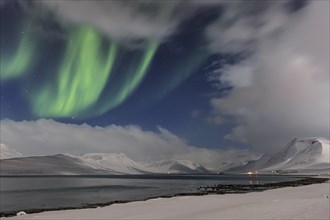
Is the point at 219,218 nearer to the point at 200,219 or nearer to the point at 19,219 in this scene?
the point at 200,219

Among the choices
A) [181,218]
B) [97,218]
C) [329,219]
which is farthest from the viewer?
[97,218]

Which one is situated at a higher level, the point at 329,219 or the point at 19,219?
the point at 329,219

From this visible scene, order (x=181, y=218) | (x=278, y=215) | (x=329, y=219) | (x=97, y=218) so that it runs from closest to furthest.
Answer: (x=329, y=219), (x=278, y=215), (x=181, y=218), (x=97, y=218)

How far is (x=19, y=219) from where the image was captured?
33.9 m

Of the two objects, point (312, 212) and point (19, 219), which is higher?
point (312, 212)

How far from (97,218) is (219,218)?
11.8 meters

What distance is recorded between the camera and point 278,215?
2653 cm

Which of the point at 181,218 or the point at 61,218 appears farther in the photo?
the point at 61,218

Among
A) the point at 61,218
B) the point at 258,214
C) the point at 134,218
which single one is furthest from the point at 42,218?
the point at 258,214

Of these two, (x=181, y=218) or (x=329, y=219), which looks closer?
(x=329, y=219)

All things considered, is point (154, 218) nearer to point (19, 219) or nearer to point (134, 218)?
point (134, 218)

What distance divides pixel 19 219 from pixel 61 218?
452 cm

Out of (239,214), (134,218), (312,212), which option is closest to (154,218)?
(134,218)

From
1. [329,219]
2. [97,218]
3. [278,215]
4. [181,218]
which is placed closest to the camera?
[329,219]
